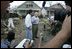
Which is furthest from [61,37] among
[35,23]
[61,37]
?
[35,23]

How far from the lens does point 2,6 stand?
63.4 inches

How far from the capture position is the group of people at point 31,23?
5.26ft

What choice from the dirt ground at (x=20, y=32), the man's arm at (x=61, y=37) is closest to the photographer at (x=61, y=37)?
the man's arm at (x=61, y=37)

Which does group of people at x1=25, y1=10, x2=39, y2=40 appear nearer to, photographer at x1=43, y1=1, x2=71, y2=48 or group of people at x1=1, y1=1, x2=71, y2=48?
group of people at x1=1, y1=1, x2=71, y2=48

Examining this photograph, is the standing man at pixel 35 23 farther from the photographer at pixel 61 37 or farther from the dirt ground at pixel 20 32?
the photographer at pixel 61 37

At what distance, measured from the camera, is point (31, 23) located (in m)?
1.63

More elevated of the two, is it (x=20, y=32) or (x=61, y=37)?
(x=61, y=37)

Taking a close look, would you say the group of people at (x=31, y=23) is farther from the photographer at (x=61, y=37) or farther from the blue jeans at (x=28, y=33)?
the photographer at (x=61, y=37)

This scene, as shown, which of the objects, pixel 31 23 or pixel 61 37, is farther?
pixel 31 23

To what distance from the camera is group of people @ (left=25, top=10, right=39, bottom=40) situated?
5.26 ft

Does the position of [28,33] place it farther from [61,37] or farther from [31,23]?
[61,37]

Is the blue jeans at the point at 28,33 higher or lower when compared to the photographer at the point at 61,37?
lower

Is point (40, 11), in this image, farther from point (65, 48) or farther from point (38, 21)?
point (65, 48)

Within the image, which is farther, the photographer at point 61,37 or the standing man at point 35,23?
the standing man at point 35,23
